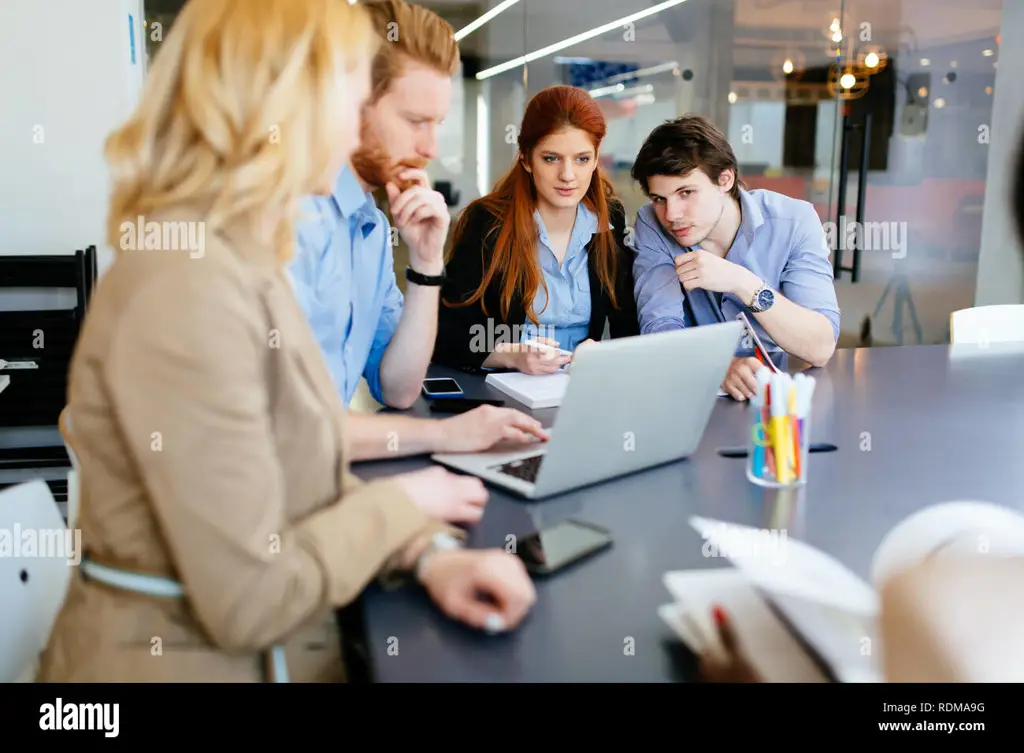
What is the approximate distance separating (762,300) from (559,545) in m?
1.25

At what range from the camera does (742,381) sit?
1.73m

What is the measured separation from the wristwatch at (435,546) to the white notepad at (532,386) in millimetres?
673

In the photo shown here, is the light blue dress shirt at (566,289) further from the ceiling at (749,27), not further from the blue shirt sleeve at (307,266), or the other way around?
the ceiling at (749,27)

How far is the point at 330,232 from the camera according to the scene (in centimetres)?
143

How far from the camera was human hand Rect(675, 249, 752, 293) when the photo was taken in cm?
202

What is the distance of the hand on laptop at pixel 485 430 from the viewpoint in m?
1.30

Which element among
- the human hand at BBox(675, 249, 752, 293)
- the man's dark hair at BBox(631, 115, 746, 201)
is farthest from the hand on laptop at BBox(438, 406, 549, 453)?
the man's dark hair at BBox(631, 115, 746, 201)

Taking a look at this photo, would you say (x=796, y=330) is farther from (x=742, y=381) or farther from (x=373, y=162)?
(x=373, y=162)

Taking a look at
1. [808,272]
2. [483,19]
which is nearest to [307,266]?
[808,272]

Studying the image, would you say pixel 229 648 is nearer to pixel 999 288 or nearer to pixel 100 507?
pixel 100 507

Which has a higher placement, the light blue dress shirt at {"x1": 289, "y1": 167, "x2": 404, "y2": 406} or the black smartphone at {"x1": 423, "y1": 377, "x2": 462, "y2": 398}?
the light blue dress shirt at {"x1": 289, "y1": 167, "x2": 404, "y2": 406}

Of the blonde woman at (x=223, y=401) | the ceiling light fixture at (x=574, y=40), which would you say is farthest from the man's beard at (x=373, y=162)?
the ceiling light fixture at (x=574, y=40)

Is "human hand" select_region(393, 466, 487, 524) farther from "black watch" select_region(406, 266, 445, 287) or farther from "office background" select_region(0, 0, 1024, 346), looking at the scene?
"office background" select_region(0, 0, 1024, 346)

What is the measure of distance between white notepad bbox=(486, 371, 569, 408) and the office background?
2030 millimetres
